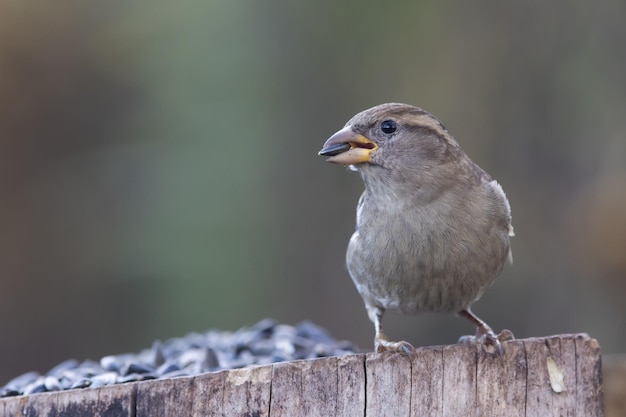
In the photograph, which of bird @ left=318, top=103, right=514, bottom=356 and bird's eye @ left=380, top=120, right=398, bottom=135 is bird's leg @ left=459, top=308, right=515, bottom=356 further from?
bird's eye @ left=380, top=120, right=398, bottom=135

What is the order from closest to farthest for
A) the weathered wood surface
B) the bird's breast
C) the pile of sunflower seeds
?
the weathered wood surface < the bird's breast < the pile of sunflower seeds

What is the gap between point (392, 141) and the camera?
4.34 meters

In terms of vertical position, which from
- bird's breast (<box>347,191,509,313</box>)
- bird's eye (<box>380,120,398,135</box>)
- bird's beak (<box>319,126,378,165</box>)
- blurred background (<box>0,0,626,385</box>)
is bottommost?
bird's breast (<box>347,191,509,313</box>)

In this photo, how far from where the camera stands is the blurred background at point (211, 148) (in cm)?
997

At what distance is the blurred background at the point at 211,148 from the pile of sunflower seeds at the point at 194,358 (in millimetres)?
4356

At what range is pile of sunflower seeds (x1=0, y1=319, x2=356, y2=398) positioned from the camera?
4320 mm

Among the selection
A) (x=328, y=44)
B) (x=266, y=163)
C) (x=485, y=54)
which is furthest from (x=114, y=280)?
(x=485, y=54)

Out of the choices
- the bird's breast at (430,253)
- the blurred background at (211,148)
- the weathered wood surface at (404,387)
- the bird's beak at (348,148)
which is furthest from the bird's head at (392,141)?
the blurred background at (211,148)

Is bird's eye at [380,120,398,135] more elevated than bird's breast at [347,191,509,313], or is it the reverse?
bird's eye at [380,120,398,135]

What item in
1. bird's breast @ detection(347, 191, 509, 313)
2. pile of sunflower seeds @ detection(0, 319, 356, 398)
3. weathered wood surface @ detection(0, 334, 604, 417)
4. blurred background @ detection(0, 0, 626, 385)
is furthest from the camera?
blurred background @ detection(0, 0, 626, 385)

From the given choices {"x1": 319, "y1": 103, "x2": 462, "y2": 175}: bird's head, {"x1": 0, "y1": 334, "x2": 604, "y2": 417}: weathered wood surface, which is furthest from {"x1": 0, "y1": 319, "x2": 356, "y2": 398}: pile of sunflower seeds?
{"x1": 319, "y1": 103, "x2": 462, "y2": 175}: bird's head

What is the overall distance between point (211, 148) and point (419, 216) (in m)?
6.52

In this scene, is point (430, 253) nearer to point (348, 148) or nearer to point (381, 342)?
point (381, 342)

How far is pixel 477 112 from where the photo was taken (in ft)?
32.2
